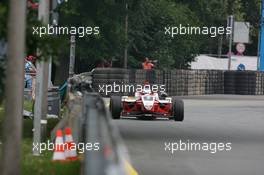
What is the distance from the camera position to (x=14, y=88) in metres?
8.19

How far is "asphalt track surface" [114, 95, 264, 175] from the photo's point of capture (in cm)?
1234

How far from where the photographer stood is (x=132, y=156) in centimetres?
1364

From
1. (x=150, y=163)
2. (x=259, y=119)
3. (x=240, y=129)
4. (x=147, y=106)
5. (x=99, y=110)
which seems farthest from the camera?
(x=259, y=119)

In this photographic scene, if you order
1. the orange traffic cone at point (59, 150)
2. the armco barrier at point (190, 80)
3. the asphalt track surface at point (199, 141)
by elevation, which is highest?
the armco barrier at point (190, 80)

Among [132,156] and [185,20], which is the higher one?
[185,20]

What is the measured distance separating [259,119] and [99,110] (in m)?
18.2

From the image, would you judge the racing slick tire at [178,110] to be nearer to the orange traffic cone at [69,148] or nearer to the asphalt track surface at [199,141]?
the asphalt track surface at [199,141]

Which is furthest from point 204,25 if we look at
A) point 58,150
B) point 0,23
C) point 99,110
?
point 99,110

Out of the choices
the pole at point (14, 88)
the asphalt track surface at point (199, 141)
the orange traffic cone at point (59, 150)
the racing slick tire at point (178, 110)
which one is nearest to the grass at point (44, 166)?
the orange traffic cone at point (59, 150)

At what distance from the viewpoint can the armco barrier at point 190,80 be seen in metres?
32.0

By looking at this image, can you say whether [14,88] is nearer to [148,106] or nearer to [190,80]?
[148,106]

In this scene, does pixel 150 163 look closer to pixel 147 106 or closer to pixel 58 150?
pixel 58 150

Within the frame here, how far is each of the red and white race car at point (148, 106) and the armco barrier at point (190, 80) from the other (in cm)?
914

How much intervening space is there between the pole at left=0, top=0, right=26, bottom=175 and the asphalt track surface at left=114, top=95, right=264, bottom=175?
350 centimetres
